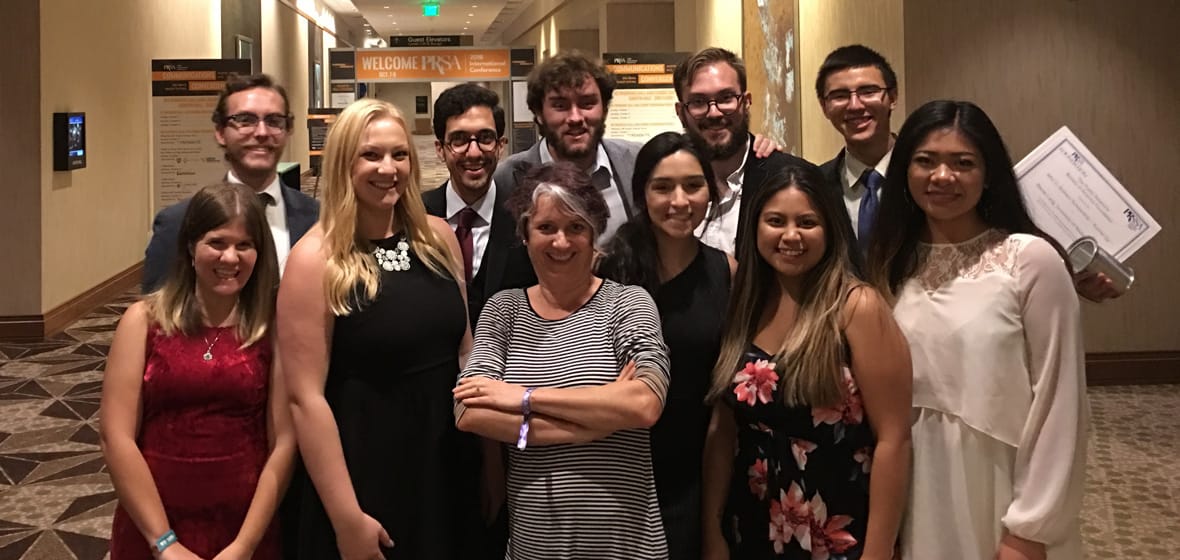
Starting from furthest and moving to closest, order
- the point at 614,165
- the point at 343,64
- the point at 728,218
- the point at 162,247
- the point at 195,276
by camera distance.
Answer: the point at 343,64 → the point at 614,165 → the point at 728,218 → the point at 162,247 → the point at 195,276

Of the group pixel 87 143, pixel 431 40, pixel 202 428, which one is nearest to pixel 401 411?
pixel 202 428

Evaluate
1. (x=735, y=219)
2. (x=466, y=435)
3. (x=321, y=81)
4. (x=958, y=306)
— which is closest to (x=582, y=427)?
(x=466, y=435)

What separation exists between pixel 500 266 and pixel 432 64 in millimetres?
10479

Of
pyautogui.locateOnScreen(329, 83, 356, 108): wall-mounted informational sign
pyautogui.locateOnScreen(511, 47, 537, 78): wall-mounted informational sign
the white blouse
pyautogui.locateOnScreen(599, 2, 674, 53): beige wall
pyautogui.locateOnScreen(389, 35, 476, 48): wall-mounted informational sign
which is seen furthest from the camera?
pyautogui.locateOnScreen(389, 35, 476, 48): wall-mounted informational sign

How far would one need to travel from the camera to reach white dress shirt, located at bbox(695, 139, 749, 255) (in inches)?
113

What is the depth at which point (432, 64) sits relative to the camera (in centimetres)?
1241

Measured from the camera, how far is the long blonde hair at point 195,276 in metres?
2.13

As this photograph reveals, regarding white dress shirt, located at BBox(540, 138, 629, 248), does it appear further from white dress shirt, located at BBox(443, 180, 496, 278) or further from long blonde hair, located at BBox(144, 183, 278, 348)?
long blonde hair, located at BBox(144, 183, 278, 348)

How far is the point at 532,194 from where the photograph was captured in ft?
6.86

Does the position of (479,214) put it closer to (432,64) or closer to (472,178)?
(472,178)

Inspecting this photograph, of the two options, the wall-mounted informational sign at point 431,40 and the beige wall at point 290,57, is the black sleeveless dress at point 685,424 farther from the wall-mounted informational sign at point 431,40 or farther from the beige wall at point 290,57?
the wall-mounted informational sign at point 431,40

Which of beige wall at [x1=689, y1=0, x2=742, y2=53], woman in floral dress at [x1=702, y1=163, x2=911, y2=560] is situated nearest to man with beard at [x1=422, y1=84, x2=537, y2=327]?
woman in floral dress at [x1=702, y1=163, x2=911, y2=560]

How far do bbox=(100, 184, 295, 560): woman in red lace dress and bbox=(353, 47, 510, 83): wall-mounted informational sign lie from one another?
9638 millimetres

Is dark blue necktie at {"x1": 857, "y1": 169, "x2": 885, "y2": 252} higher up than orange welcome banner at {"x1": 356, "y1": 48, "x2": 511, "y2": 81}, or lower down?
lower down
